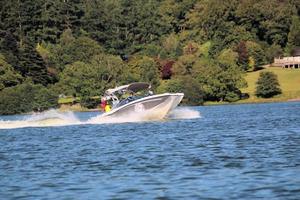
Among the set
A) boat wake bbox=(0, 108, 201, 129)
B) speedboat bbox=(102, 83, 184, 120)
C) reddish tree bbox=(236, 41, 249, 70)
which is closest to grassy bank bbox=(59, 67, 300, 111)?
reddish tree bbox=(236, 41, 249, 70)

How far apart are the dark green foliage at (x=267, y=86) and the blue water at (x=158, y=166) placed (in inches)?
3299

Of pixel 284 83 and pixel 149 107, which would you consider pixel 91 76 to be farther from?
pixel 149 107

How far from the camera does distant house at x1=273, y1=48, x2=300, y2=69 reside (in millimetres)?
149250

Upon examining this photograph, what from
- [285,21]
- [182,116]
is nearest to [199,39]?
[285,21]

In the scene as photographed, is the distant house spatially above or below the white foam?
above

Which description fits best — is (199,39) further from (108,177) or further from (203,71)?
(108,177)

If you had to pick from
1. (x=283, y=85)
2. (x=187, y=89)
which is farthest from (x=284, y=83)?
(x=187, y=89)

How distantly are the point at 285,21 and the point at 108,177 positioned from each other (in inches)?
5533

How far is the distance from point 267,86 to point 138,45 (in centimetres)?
4907

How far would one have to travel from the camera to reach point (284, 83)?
137m

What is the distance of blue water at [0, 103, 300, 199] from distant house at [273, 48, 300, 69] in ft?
344

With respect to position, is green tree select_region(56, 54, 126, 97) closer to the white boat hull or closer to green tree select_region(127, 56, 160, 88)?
green tree select_region(127, 56, 160, 88)

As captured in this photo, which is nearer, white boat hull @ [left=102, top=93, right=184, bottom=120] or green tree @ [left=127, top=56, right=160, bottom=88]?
white boat hull @ [left=102, top=93, right=184, bottom=120]

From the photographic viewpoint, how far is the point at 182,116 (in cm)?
6844
